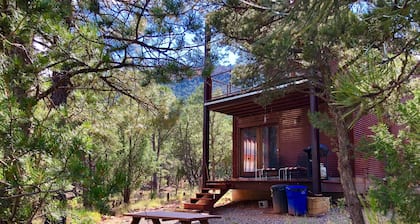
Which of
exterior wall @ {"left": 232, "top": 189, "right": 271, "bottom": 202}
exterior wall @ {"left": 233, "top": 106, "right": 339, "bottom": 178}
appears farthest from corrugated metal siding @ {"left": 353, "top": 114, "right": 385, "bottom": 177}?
exterior wall @ {"left": 232, "top": 189, "right": 271, "bottom": 202}

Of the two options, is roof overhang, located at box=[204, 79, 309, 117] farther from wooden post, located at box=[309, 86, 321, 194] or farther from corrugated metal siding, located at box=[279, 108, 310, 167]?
wooden post, located at box=[309, 86, 321, 194]

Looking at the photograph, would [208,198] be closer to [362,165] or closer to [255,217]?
[255,217]

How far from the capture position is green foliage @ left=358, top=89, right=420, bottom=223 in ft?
13.2

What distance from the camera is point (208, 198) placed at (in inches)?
409

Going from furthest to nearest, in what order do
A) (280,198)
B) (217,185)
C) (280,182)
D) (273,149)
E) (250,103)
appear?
(273,149)
(250,103)
(217,185)
(280,182)
(280,198)

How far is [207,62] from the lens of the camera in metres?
4.27

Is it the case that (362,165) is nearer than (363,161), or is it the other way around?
(362,165)

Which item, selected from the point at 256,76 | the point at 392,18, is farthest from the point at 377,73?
the point at 256,76

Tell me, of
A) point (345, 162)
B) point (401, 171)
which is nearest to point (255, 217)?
point (345, 162)

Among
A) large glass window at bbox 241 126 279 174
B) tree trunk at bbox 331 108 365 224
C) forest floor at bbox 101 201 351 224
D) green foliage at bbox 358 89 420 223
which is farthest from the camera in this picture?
large glass window at bbox 241 126 279 174

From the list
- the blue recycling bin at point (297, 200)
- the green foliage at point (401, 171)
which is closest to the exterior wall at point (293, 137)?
the blue recycling bin at point (297, 200)

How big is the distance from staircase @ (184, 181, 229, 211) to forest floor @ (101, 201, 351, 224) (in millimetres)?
293

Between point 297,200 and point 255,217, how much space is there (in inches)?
41.7

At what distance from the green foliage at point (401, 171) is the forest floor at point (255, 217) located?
106 inches
